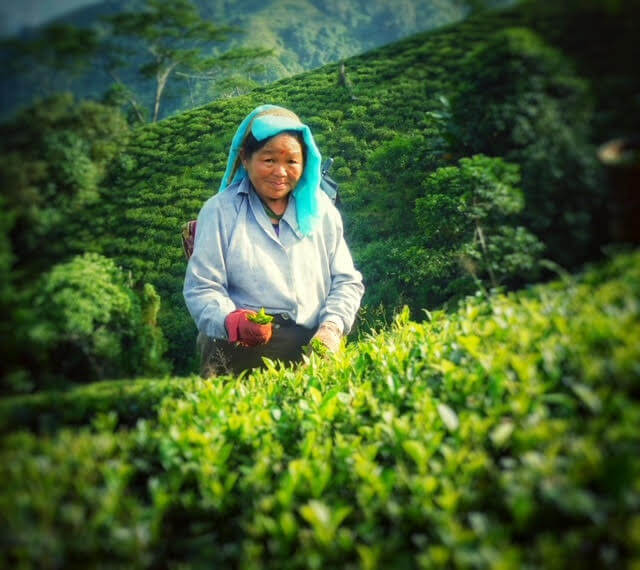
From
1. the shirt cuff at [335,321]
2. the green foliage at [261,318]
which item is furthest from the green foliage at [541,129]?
the green foliage at [261,318]

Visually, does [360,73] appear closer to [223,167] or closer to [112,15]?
[223,167]

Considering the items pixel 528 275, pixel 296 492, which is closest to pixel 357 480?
pixel 296 492

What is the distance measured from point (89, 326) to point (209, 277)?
0.85 m

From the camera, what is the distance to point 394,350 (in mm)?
2562

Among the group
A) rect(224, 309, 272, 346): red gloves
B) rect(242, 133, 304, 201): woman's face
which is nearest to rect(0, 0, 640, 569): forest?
rect(224, 309, 272, 346): red gloves

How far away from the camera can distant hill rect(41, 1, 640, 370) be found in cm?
199

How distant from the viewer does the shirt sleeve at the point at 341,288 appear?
2.99 m

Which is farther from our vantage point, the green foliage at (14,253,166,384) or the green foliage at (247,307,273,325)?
the green foliage at (247,307,273,325)

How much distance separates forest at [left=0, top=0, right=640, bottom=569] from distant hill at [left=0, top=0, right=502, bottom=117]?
82mm

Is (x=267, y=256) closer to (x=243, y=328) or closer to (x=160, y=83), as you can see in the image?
(x=243, y=328)

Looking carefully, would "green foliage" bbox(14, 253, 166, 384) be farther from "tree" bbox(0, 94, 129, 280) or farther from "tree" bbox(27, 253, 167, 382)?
"tree" bbox(0, 94, 129, 280)

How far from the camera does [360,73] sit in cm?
328

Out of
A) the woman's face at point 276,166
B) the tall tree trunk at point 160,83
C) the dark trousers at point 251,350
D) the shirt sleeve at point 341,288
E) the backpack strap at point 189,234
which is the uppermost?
the tall tree trunk at point 160,83

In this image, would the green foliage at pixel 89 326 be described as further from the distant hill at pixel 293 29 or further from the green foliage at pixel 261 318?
the distant hill at pixel 293 29
